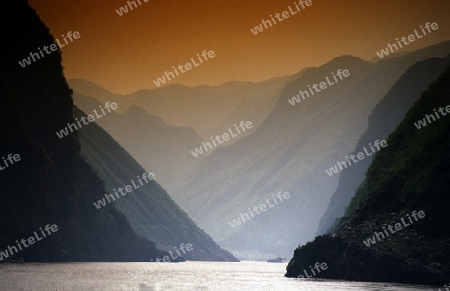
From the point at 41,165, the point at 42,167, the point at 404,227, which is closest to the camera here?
the point at 404,227

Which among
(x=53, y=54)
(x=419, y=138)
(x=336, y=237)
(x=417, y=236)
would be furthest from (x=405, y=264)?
(x=53, y=54)

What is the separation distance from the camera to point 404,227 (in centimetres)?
10306

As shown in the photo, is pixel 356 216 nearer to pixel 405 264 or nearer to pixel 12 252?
A: pixel 405 264

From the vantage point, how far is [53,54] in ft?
543

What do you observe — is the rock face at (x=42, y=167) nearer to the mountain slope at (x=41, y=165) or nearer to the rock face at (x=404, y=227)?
the mountain slope at (x=41, y=165)

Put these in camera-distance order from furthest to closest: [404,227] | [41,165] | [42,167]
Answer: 1. [42,167]
2. [41,165]
3. [404,227]

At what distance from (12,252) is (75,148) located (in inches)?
1555

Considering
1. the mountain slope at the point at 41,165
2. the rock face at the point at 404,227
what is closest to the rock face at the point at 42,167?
the mountain slope at the point at 41,165

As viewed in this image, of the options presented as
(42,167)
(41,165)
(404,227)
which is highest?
(41,165)

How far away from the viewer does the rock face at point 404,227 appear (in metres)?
96.3

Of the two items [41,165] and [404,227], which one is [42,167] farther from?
[404,227]

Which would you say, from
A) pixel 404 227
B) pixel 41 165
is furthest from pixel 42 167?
pixel 404 227

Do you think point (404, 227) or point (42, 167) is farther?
point (42, 167)

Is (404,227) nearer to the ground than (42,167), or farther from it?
nearer to the ground
